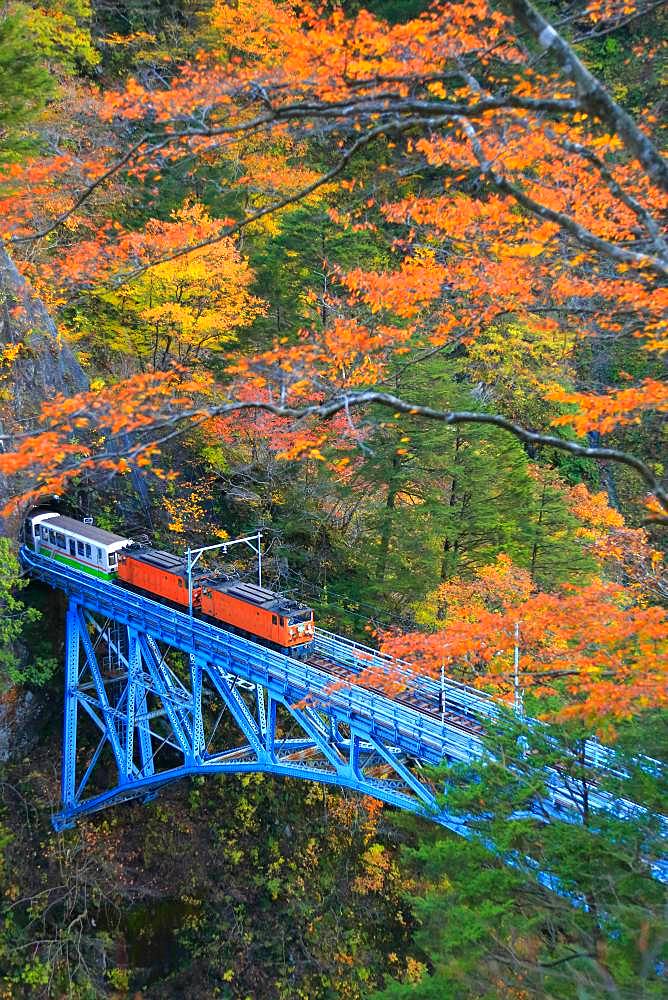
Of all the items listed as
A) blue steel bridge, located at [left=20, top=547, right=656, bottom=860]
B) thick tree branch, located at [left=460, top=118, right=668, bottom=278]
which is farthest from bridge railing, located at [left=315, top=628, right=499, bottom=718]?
thick tree branch, located at [left=460, top=118, right=668, bottom=278]

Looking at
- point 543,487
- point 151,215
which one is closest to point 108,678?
point 543,487

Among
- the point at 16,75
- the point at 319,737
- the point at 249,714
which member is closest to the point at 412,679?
the point at 319,737

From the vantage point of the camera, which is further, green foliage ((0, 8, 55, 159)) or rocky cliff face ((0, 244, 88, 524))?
rocky cliff face ((0, 244, 88, 524))

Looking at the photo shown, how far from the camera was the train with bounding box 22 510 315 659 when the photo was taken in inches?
604

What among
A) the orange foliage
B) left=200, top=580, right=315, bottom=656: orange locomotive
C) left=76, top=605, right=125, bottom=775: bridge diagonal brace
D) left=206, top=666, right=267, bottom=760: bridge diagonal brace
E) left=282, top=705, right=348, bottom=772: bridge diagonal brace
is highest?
the orange foliage

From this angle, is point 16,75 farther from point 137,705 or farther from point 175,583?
point 137,705

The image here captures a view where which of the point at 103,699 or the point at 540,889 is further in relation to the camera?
the point at 103,699

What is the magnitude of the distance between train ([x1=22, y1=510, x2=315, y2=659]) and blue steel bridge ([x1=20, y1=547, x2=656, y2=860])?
508 millimetres

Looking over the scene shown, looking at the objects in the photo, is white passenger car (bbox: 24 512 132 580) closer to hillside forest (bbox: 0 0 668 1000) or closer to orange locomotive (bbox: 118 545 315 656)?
orange locomotive (bbox: 118 545 315 656)

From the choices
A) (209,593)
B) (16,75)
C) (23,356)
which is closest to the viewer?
(16,75)

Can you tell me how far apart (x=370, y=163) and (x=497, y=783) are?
22.5 m

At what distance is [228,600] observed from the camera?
16.3 metres

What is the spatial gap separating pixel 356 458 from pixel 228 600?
18.1 feet

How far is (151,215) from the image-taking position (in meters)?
23.8
